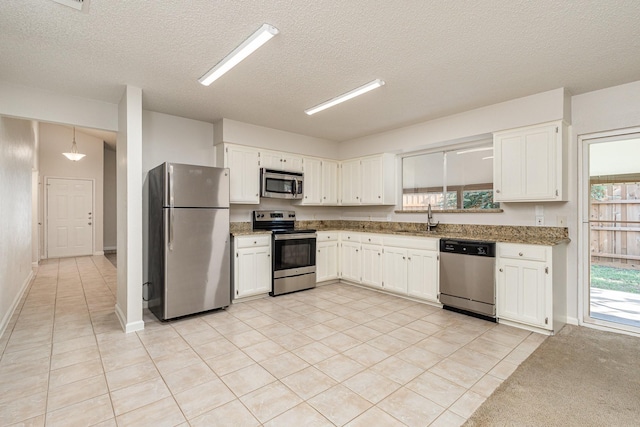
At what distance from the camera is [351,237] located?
5180mm

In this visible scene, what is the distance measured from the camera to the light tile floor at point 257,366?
1931 mm

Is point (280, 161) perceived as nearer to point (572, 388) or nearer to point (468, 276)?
point (468, 276)

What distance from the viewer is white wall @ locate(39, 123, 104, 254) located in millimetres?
7754

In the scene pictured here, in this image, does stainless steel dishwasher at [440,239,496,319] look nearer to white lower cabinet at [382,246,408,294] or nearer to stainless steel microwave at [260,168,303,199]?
white lower cabinet at [382,246,408,294]

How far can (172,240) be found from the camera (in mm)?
3455

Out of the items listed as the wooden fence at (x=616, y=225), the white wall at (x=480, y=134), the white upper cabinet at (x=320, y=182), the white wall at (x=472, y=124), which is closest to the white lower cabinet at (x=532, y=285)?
the wooden fence at (x=616, y=225)

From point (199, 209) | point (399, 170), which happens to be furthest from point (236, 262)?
point (399, 170)

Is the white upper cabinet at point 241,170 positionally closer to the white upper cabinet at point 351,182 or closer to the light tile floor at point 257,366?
the light tile floor at point 257,366

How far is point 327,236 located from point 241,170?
1.79 m

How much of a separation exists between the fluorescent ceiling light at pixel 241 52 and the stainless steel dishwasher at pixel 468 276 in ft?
10.0

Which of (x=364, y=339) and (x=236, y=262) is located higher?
(x=236, y=262)

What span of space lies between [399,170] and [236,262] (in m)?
3.11

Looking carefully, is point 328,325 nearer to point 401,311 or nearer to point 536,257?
point 401,311

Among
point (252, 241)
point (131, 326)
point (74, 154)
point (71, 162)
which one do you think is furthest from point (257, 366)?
point (71, 162)
